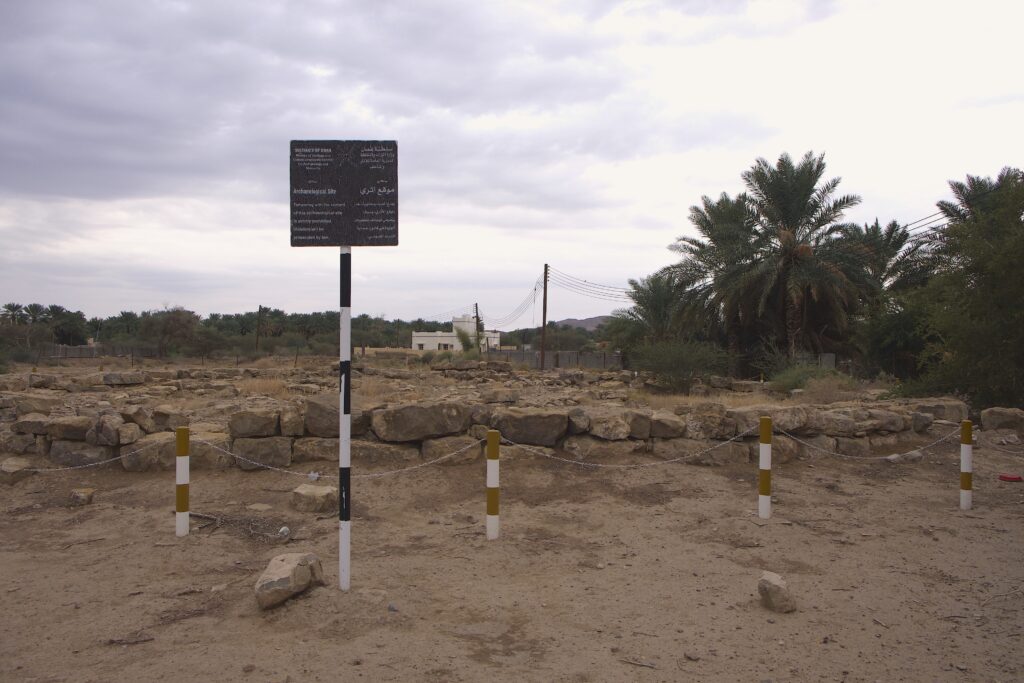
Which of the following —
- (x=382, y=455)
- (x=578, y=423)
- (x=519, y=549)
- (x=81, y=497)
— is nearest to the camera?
(x=519, y=549)

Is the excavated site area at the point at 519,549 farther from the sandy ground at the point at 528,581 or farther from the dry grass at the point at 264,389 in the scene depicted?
the dry grass at the point at 264,389

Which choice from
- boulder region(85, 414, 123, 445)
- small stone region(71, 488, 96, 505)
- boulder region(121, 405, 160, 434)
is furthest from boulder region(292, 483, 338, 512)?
boulder region(121, 405, 160, 434)

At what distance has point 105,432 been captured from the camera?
8172mm

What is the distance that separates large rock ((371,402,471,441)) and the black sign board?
11.6 feet

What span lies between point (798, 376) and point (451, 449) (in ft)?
58.5

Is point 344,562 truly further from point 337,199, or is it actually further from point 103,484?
point 103,484

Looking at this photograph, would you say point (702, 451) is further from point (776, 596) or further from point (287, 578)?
point (287, 578)

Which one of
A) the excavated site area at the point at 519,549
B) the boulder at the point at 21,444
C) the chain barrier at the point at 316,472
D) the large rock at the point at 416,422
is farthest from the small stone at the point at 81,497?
the large rock at the point at 416,422

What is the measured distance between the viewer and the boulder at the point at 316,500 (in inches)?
265

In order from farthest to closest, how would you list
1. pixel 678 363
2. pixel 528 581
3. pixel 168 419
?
pixel 678 363 < pixel 168 419 < pixel 528 581

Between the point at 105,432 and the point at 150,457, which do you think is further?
the point at 105,432

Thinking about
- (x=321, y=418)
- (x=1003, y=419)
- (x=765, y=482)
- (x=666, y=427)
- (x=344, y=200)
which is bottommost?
(x=765, y=482)

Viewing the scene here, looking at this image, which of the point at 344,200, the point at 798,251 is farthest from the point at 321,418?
the point at 798,251

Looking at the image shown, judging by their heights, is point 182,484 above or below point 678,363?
below
